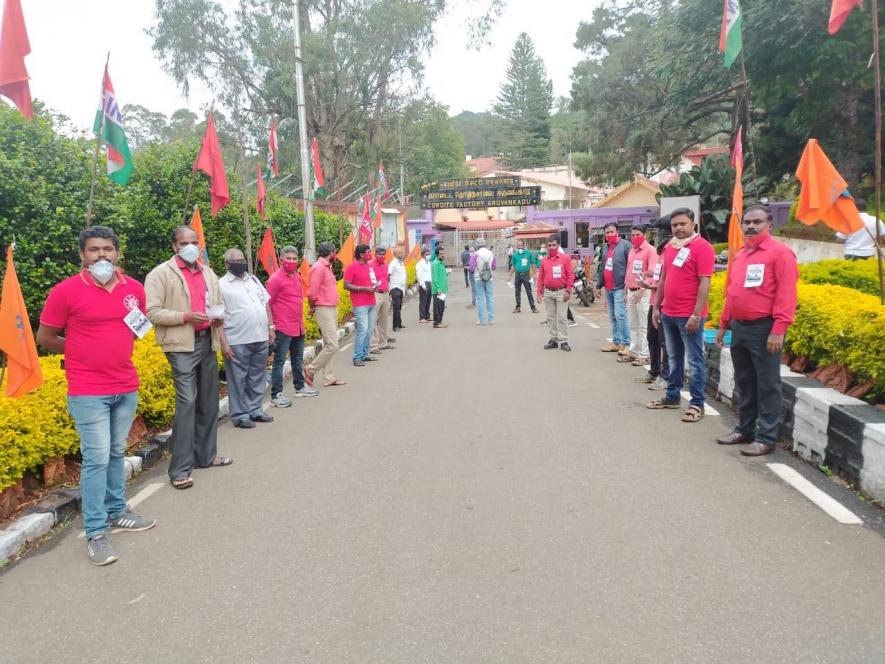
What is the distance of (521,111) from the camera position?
78.0m

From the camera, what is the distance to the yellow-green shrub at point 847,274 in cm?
834

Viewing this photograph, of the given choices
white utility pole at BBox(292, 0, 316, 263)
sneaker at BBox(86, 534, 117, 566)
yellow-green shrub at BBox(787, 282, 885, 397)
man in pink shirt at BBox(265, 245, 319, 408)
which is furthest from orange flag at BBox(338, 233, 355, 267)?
sneaker at BBox(86, 534, 117, 566)

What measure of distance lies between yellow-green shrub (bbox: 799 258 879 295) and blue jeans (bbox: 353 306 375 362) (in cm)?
598

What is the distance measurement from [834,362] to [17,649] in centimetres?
584

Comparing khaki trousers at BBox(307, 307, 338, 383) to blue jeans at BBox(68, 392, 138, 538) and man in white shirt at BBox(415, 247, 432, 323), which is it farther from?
man in white shirt at BBox(415, 247, 432, 323)

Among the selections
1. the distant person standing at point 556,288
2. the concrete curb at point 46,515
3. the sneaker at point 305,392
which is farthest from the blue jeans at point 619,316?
the concrete curb at point 46,515

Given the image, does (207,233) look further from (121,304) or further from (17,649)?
(17,649)

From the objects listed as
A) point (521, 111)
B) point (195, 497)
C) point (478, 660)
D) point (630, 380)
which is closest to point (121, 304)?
point (195, 497)

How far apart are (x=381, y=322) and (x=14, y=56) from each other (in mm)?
7497

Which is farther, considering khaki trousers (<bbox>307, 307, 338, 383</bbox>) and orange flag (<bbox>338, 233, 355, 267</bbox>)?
orange flag (<bbox>338, 233, 355, 267</bbox>)

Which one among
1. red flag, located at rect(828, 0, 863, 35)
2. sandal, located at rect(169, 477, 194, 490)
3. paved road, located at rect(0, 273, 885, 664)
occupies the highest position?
red flag, located at rect(828, 0, 863, 35)

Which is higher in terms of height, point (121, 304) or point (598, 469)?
point (121, 304)

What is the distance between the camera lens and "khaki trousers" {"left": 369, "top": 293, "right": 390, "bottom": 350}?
1145cm

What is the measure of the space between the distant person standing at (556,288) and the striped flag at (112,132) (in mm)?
6517
